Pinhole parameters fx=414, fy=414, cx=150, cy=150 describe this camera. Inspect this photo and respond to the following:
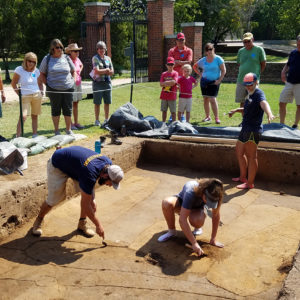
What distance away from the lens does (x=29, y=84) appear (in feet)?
24.5

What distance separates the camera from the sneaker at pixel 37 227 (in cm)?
490

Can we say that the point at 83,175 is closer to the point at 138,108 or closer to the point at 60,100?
the point at 60,100

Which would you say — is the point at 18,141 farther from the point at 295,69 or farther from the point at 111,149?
the point at 295,69

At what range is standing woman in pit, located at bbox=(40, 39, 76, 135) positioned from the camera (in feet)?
24.1

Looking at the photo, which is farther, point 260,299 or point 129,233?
point 129,233

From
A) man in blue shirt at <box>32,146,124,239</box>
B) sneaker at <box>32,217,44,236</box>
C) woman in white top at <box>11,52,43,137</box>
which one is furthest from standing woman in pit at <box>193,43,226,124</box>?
sneaker at <box>32,217,44,236</box>

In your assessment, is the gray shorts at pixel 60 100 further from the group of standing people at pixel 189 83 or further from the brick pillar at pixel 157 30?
the brick pillar at pixel 157 30

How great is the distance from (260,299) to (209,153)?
12.7 ft

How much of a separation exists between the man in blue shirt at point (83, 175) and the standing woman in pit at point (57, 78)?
9.91 feet

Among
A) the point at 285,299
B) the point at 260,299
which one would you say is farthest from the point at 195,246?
the point at 285,299

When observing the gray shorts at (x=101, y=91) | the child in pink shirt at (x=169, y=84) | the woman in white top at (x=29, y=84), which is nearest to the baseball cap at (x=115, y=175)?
the woman in white top at (x=29, y=84)

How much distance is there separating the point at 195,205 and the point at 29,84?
435cm

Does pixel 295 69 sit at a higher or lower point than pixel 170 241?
higher

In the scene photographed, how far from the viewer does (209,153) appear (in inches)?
290
